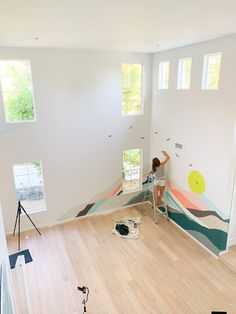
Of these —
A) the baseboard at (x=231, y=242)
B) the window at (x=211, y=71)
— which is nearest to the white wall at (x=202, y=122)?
the window at (x=211, y=71)

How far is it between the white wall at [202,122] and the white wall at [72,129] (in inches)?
34.2

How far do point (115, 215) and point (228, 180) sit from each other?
10.6 feet

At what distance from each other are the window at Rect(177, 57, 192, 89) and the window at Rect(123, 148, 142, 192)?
2158mm

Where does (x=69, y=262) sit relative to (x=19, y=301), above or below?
below

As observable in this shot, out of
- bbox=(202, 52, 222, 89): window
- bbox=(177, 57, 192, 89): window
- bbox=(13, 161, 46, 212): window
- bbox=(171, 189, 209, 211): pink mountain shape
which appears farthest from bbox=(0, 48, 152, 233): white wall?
bbox=(202, 52, 222, 89): window

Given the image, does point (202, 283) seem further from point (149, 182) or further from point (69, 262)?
point (149, 182)

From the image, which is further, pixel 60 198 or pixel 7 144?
pixel 60 198

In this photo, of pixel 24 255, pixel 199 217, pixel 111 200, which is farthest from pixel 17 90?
pixel 199 217

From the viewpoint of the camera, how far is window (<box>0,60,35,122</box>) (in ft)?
16.4

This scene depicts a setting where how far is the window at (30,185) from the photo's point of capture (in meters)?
5.59

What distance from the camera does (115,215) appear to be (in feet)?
21.7

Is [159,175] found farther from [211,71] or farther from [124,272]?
[211,71]

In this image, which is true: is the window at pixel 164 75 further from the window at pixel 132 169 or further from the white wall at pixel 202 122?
the window at pixel 132 169

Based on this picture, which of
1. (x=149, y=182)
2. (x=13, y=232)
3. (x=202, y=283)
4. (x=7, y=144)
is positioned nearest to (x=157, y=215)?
(x=149, y=182)
